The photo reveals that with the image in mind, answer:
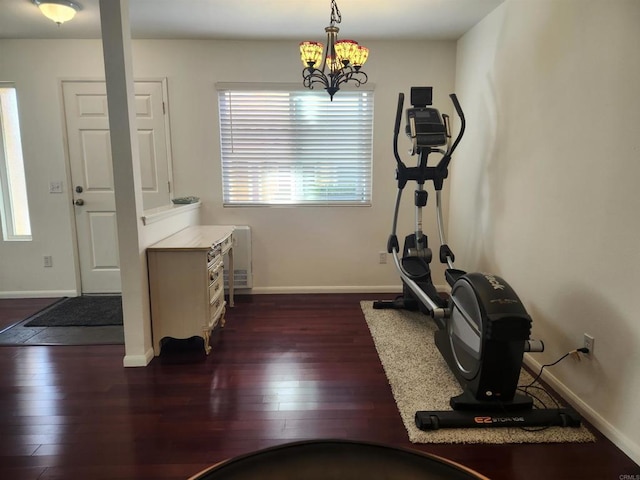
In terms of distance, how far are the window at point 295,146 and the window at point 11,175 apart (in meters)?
2.06

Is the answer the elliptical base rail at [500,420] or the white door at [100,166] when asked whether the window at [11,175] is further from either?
the elliptical base rail at [500,420]

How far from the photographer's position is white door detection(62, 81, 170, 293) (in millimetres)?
3734

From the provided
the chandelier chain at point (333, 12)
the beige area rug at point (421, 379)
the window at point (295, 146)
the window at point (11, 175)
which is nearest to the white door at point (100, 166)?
the window at point (11, 175)

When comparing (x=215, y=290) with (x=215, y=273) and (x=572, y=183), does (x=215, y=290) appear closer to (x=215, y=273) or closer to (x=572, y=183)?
(x=215, y=273)

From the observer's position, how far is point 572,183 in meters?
2.11

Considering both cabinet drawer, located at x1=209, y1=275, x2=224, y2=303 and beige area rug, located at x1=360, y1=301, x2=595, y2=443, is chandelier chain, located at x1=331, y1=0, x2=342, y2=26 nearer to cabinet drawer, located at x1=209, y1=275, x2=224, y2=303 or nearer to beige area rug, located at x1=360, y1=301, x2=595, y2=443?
cabinet drawer, located at x1=209, y1=275, x2=224, y2=303

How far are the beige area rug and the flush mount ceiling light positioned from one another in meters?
3.40

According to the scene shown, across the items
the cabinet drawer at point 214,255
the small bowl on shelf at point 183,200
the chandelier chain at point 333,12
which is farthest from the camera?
the small bowl on shelf at point 183,200

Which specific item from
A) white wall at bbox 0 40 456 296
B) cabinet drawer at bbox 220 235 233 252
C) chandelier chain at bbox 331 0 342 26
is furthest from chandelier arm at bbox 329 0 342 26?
cabinet drawer at bbox 220 235 233 252

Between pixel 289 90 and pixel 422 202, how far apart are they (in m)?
1.79

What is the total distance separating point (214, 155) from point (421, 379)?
2.89 metres

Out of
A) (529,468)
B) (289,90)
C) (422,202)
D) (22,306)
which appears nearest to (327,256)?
(422,202)

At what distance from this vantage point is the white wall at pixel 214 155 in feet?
12.1

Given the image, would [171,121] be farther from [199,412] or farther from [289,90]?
[199,412]
